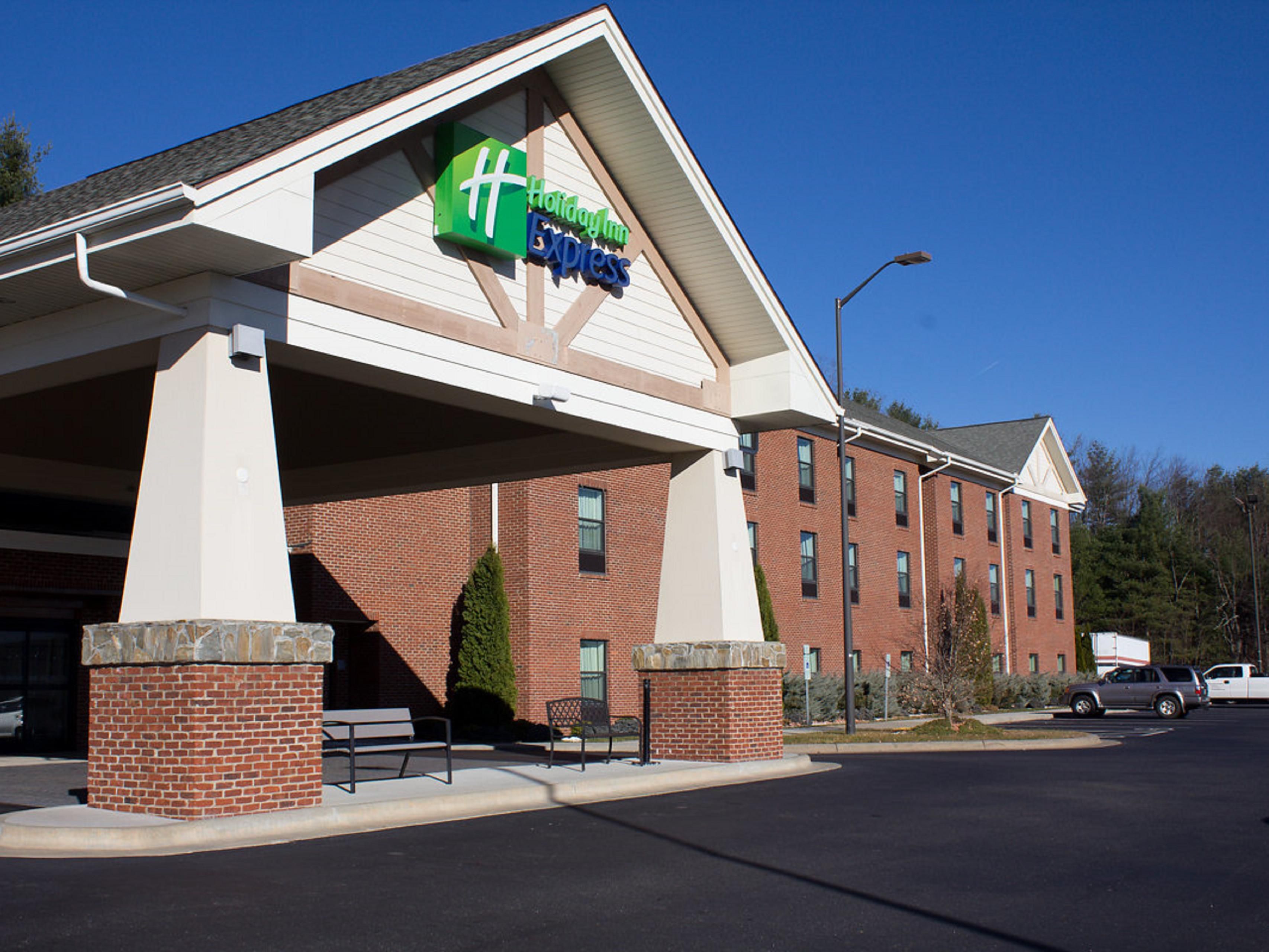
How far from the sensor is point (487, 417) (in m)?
16.8

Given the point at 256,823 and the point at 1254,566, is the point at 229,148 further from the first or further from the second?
the point at 1254,566

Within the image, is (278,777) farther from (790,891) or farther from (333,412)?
(333,412)

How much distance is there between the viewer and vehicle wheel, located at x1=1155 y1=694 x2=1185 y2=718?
134ft

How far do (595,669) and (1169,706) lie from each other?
20598 mm

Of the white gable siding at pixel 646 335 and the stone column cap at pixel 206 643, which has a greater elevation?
the white gable siding at pixel 646 335

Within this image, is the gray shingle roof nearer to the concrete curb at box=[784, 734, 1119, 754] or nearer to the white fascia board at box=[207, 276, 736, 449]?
the white fascia board at box=[207, 276, 736, 449]

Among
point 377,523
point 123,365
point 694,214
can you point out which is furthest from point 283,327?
point 377,523

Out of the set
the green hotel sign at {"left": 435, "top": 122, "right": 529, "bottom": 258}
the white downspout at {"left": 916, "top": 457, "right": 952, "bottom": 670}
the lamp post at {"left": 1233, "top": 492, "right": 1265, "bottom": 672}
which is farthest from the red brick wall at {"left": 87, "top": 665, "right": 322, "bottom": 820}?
the lamp post at {"left": 1233, "top": 492, "right": 1265, "bottom": 672}

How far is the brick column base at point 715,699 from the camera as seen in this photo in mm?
16641

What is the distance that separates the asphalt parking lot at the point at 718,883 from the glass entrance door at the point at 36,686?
13.0m

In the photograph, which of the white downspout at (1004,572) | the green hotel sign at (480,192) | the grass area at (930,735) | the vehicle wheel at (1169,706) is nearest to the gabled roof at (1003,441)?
Result: the white downspout at (1004,572)

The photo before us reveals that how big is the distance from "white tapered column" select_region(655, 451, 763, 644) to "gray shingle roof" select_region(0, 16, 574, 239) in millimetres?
6231

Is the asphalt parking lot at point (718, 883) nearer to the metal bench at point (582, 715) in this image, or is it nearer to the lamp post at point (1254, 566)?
the metal bench at point (582, 715)

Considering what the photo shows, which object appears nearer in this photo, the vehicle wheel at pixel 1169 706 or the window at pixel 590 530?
the window at pixel 590 530
